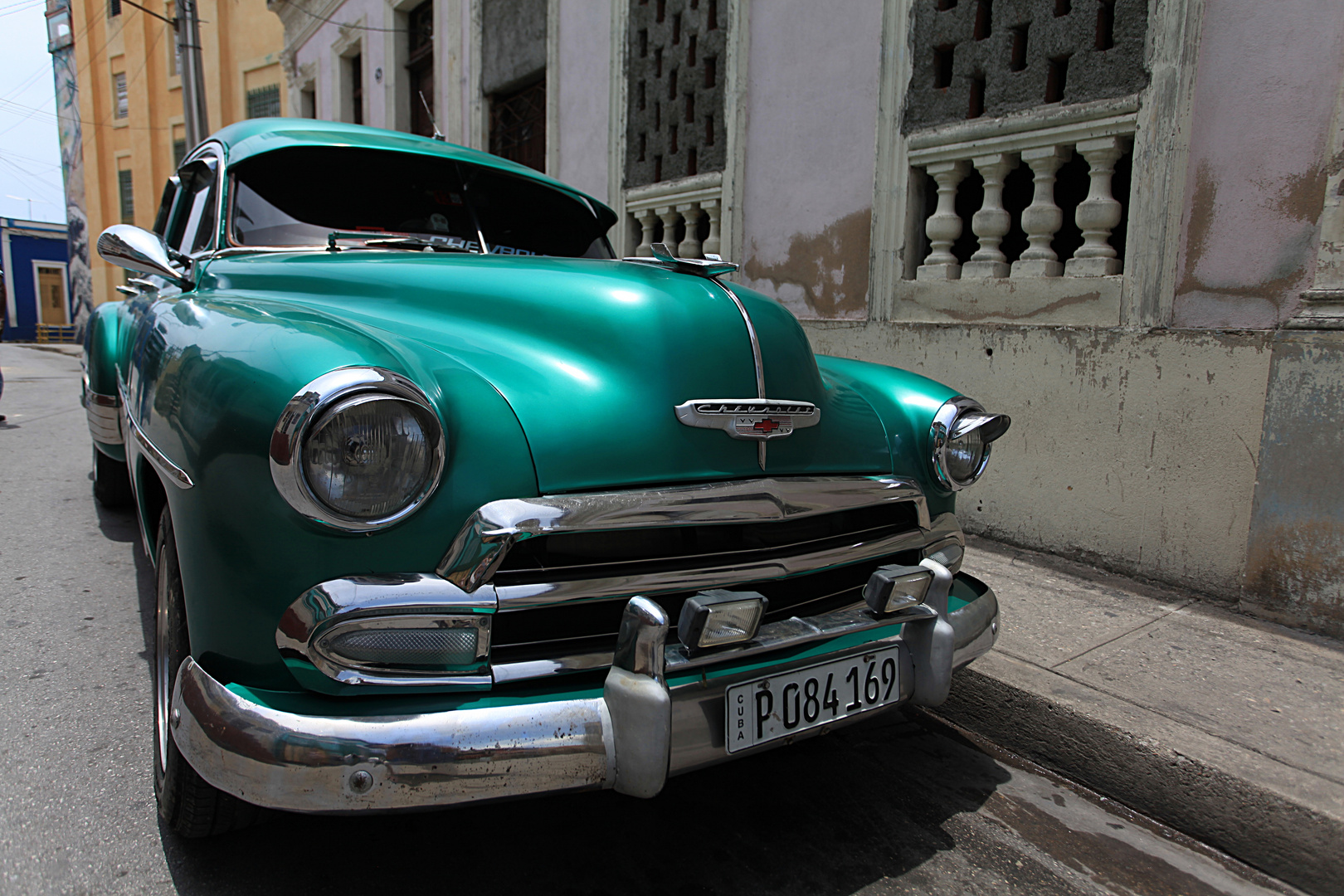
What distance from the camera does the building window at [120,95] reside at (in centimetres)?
2281

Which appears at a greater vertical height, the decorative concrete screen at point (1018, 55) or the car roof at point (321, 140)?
the decorative concrete screen at point (1018, 55)

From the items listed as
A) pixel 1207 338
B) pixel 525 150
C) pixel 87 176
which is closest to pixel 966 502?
pixel 1207 338

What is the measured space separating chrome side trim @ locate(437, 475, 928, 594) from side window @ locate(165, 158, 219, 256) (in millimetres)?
1777

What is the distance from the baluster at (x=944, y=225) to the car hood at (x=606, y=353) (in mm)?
2316

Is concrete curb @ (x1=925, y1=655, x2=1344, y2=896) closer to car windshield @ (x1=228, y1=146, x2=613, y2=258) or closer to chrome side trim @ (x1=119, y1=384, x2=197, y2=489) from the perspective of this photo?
car windshield @ (x1=228, y1=146, x2=613, y2=258)

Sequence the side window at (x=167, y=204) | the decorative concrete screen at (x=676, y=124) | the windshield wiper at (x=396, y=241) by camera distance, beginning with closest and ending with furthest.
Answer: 1. the windshield wiper at (x=396, y=241)
2. the side window at (x=167, y=204)
3. the decorative concrete screen at (x=676, y=124)

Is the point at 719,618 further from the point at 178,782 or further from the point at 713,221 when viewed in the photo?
the point at 713,221

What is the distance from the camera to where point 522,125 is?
815 centimetres

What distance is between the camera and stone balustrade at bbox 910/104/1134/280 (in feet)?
11.2

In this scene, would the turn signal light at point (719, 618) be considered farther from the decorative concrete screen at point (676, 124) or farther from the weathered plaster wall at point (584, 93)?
the weathered plaster wall at point (584, 93)

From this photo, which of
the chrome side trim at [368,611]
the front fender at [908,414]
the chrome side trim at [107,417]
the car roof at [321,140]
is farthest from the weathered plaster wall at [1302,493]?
the chrome side trim at [107,417]

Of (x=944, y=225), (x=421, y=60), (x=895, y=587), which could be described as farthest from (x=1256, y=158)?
(x=421, y=60)

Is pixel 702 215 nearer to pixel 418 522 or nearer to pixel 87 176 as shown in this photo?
pixel 418 522

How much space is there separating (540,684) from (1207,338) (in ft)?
9.41
